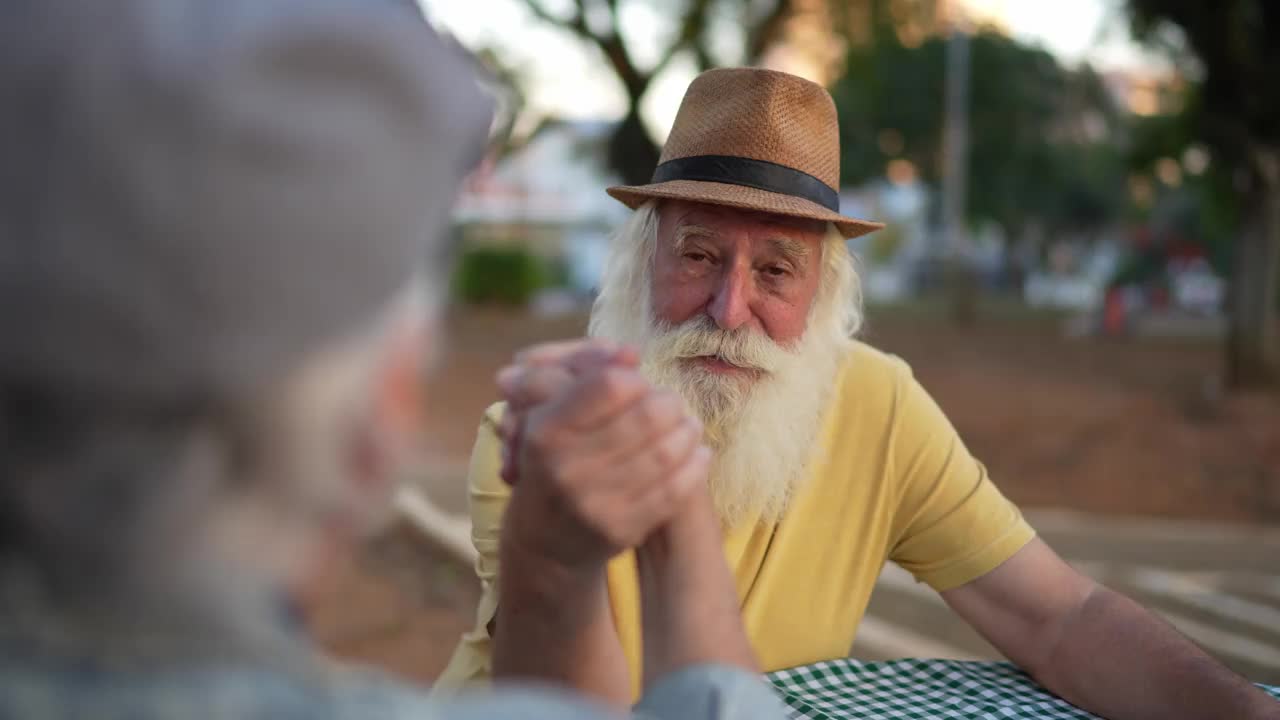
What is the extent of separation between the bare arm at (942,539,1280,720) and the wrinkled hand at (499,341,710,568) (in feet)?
3.44

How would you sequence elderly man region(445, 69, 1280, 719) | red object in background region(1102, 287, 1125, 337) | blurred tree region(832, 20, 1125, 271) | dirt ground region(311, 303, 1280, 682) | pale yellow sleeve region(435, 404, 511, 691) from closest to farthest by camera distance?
pale yellow sleeve region(435, 404, 511, 691), elderly man region(445, 69, 1280, 719), dirt ground region(311, 303, 1280, 682), red object in background region(1102, 287, 1125, 337), blurred tree region(832, 20, 1125, 271)

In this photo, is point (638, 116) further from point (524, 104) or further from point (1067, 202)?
point (1067, 202)

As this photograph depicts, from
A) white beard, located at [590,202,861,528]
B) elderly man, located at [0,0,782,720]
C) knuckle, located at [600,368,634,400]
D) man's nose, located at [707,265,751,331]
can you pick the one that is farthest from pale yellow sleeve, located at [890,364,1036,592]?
elderly man, located at [0,0,782,720]

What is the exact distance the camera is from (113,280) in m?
0.74

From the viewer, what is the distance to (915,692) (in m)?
1.97

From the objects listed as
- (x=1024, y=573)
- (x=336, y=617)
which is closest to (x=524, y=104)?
(x=336, y=617)

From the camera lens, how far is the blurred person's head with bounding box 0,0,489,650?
75 cm

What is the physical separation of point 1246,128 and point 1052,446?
346 cm

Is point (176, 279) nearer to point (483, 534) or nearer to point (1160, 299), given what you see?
point (483, 534)

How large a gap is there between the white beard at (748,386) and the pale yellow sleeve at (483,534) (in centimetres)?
42

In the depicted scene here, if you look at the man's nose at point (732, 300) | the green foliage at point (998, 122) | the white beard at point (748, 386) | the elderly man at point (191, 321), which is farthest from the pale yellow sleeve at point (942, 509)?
the green foliage at point (998, 122)

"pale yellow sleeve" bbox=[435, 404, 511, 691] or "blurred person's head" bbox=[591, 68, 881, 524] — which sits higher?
"blurred person's head" bbox=[591, 68, 881, 524]

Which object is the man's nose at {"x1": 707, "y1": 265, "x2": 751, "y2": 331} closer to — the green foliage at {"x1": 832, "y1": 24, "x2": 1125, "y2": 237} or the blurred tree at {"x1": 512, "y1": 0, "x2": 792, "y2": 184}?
the blurred tree at {"x1": 512, "y1": 0, "x2": 792, "y2": 184}

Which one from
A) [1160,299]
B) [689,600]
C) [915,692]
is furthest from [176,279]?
[1160,299]
